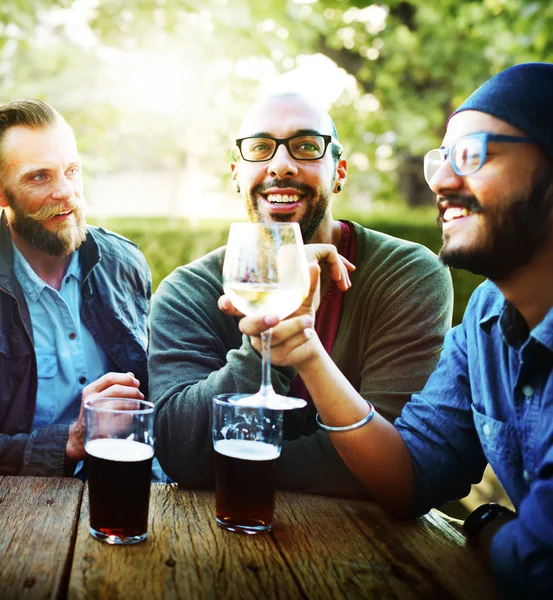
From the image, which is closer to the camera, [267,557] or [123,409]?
[267,557]

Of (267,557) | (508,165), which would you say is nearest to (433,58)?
(508,165)

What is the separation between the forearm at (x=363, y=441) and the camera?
1813 mm

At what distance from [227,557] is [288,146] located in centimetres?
147

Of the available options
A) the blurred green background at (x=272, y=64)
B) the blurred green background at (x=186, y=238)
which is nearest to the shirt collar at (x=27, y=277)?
the blurred green background at (x=272, y=64)

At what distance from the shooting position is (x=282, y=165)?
8.15 feet

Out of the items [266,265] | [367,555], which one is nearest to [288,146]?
[266,265]

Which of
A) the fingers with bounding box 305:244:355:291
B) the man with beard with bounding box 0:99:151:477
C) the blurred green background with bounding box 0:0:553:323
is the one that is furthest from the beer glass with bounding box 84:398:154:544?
the blurred green background with bounding box 0:0:553:323

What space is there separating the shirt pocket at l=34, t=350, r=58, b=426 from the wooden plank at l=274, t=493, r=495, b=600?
1168 millimetres

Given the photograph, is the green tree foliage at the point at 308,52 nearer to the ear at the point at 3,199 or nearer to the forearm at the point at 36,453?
the ear at the point at 3,199

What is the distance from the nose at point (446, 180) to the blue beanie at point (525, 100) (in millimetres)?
158

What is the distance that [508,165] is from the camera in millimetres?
1704

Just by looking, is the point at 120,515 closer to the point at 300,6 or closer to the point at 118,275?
the point at 118,275

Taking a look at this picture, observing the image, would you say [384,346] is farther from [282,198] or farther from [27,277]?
[27,277]

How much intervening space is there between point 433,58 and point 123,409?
27.8 feet
